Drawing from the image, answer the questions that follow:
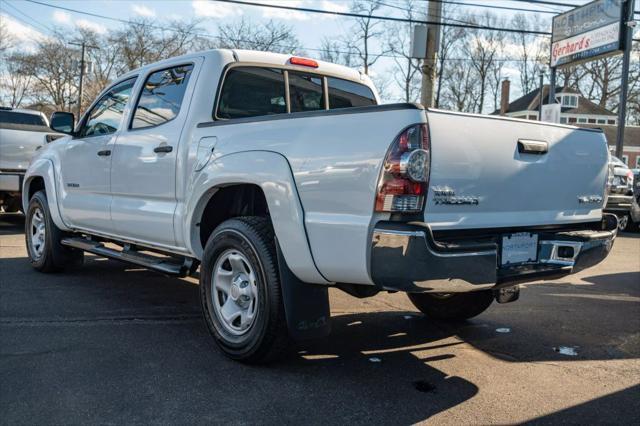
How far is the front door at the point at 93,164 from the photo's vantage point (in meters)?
5.30

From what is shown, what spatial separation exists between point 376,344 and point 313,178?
166 cm

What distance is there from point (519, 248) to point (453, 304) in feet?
5.11

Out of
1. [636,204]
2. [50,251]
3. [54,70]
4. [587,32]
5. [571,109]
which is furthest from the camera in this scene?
[571,109]

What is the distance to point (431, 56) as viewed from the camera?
34.7ft

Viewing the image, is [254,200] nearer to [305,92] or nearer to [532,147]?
[305,92]

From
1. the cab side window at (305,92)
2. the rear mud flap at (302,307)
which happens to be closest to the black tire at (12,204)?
the cab side window at (305,92)

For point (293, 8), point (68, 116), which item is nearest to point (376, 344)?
point (68, 116)

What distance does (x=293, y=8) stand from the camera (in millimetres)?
17422

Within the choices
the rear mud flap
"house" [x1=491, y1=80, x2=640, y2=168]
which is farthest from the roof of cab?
"house" [x1=491, y1=80, x2=640, y2=168]

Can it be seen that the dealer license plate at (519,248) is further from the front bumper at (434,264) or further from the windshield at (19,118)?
the windshield at (19,118)

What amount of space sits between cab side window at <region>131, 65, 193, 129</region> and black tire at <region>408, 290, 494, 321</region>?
7.98 feet

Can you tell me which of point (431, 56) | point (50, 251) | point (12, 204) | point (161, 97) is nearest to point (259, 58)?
point (161, 97)

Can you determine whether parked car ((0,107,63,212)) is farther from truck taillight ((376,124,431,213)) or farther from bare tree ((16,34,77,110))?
bare tree ((16,34,77,110))

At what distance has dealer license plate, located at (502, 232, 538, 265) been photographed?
3.34 m
